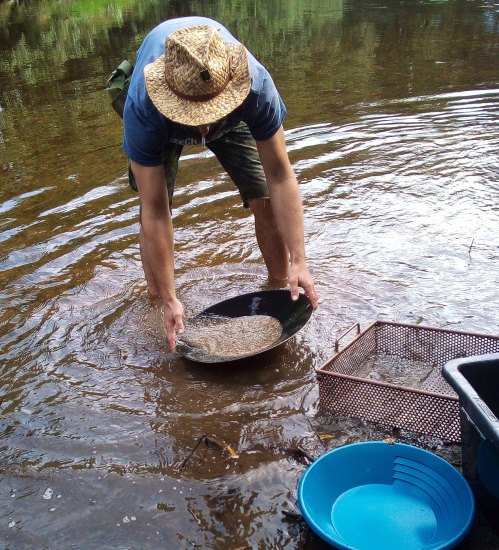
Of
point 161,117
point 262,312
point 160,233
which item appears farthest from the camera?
point 262,312

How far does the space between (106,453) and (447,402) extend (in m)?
1.39

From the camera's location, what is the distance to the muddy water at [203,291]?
243 cm

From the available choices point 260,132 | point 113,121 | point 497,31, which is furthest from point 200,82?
point 497,31

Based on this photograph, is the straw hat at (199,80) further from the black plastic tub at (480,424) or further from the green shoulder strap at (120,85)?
the black plastic tub at (480,424)

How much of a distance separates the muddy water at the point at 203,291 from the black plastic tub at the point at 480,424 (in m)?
0.17

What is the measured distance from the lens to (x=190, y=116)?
7.82ft

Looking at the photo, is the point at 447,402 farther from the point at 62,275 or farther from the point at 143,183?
the point at 62,275

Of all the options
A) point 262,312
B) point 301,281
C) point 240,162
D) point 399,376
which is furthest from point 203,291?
point 399,376

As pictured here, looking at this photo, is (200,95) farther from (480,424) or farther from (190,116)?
(480,424)

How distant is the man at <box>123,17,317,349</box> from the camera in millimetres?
2393

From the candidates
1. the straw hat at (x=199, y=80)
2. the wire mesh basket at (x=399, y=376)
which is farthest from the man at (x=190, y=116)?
the wire mesh basket at (x=399, y=376)

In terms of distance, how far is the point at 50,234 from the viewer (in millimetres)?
5102

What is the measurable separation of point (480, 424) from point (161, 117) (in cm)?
171

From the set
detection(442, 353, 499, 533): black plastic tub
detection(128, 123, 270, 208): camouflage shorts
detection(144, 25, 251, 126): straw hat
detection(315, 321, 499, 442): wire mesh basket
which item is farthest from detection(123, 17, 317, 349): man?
detection(442, 353, 499, 533): black plastic tub
